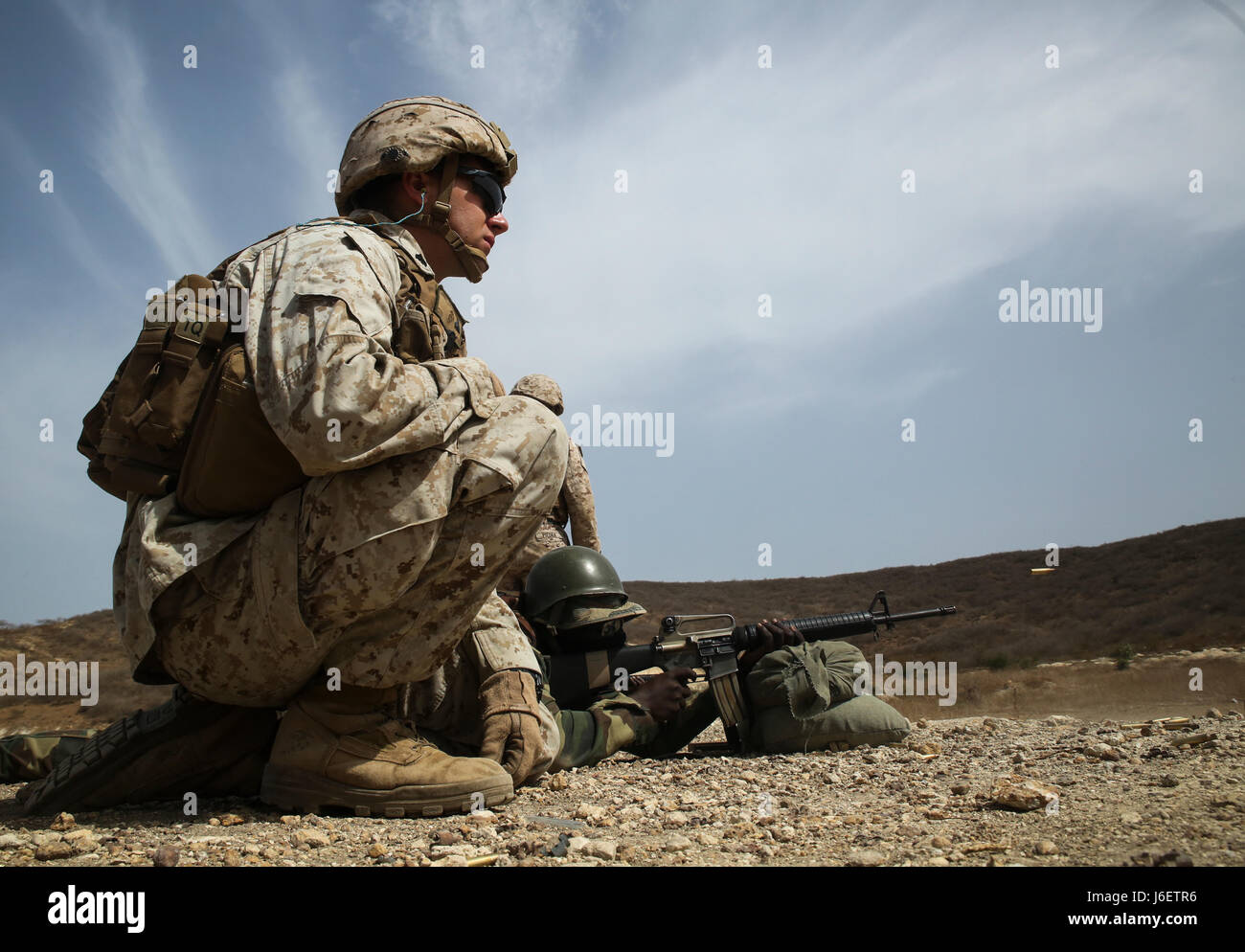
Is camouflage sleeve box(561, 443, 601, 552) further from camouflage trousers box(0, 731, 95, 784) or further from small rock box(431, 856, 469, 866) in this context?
small rock box(431, 856, 469, 866)

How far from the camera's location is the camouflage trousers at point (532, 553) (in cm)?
663

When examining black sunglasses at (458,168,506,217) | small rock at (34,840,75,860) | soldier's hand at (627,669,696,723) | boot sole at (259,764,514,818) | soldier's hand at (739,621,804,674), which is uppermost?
black sunglasses at (458,168,506,217)

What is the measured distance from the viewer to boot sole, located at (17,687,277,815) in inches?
113

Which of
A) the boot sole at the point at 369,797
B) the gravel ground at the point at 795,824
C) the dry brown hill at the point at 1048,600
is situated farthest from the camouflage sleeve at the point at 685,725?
the dry brown hill at the point at 1048,600

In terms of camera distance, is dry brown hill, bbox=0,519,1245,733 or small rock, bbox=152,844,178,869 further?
dry brown hill, bbox=0,519,1245,733

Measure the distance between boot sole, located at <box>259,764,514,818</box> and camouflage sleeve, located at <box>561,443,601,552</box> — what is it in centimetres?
482

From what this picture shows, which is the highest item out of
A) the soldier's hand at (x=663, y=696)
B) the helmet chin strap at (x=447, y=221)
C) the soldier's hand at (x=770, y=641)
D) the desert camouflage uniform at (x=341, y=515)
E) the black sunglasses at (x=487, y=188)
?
the black sunglasses at (x=487, y=188)

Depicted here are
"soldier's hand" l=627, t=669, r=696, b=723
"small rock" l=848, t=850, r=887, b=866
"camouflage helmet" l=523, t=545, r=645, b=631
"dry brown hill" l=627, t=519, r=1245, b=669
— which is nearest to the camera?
"small rock" l=848, t=850, r=887, b=866

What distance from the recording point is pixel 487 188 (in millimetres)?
3539

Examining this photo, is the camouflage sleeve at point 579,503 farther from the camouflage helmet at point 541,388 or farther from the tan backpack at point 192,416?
the tan backpack at point 192,416

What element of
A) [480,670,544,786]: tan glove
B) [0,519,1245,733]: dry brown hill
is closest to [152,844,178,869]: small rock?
[480,670,544,786]: tan glove

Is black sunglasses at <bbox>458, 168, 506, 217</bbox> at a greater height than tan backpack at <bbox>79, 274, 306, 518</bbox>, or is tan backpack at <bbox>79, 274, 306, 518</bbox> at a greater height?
black sunglasses at <bbox>458, 168, 506, 217</bbox>
